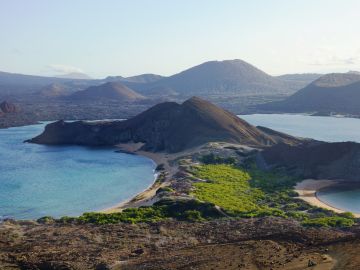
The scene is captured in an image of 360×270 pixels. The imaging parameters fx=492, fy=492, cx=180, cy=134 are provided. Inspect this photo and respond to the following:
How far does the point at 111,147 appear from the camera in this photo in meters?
103

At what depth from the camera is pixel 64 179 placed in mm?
65000

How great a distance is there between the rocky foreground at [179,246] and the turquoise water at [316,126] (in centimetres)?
7996

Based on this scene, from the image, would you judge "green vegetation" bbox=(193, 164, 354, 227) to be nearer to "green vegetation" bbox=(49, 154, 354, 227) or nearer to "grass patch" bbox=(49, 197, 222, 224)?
"green vegetation" bbox=(49, 154, 354, 227)

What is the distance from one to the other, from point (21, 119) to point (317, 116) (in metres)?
101

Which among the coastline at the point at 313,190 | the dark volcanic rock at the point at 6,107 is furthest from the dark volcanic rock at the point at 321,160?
the dark volcanic rock at the point at 6,107

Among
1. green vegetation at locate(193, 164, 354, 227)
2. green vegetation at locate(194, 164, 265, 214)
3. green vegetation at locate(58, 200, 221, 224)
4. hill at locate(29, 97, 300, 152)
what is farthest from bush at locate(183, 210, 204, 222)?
hill at locate(29, 97, 300, 152)

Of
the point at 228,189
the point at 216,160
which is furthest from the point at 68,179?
the point at 228,189

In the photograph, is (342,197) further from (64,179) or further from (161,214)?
(64,179)

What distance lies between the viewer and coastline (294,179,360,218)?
47.6 meters

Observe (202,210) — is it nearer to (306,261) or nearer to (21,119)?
(306,261)

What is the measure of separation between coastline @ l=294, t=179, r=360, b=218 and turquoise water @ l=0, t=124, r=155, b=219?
60.2 ft

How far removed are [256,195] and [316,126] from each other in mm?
97338

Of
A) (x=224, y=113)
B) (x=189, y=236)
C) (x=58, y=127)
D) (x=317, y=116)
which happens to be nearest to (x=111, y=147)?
(x=58, y=127)

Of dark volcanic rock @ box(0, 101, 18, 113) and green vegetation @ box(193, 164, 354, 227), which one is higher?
dark volcanic rock @ box(0, 101, 18, 113)
